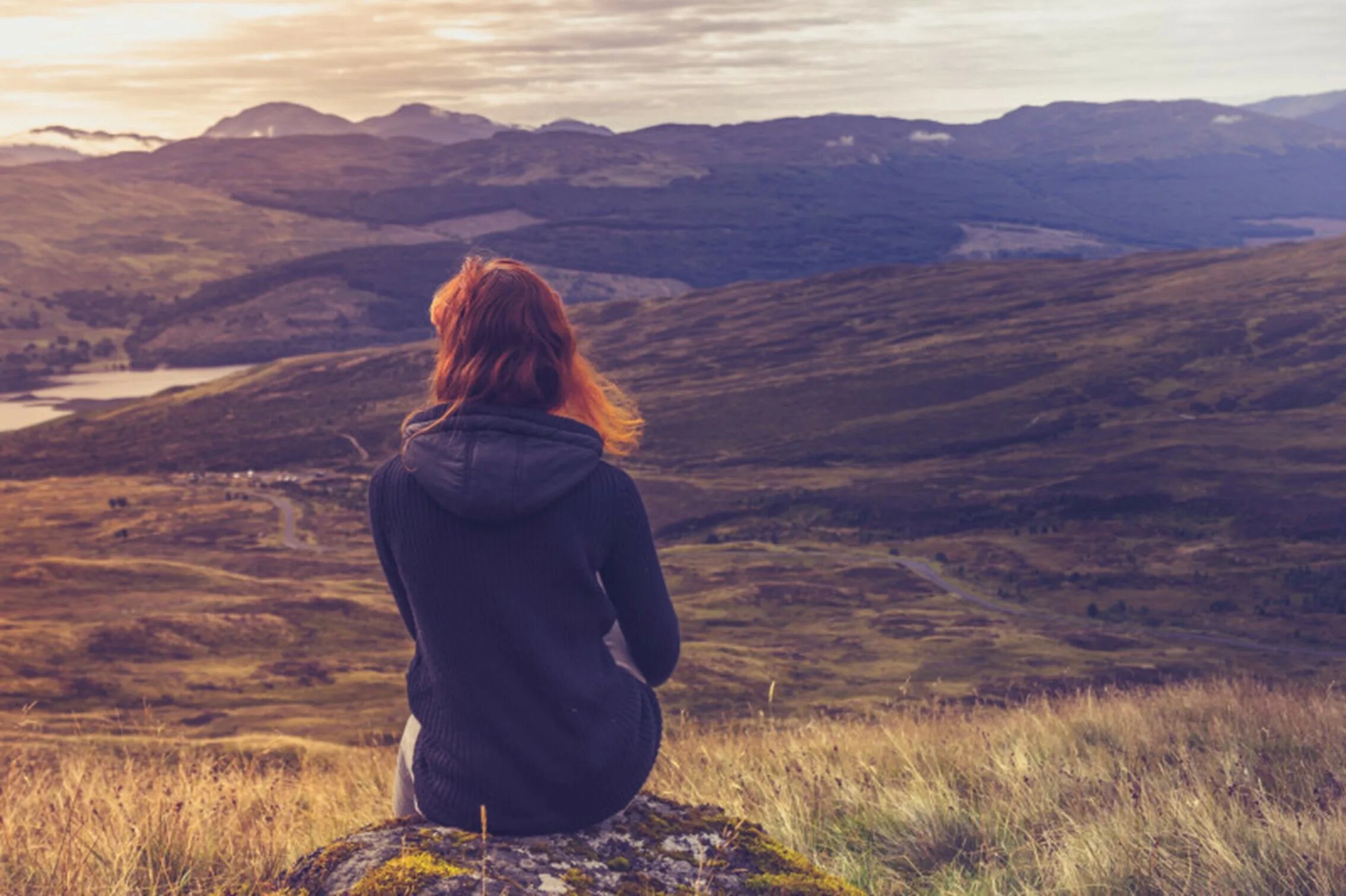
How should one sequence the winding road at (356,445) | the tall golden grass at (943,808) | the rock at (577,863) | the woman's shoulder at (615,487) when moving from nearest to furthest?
the rock at (577,863) → the woman's shoulder at (615,487) → the tall golden grass at (943,808) → the winding road at (356,445)

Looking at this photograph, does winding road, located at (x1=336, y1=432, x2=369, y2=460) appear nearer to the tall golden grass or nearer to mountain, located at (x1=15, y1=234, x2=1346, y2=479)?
mountain, located at (x1=15, y1=234, x2=1346, y2=479)

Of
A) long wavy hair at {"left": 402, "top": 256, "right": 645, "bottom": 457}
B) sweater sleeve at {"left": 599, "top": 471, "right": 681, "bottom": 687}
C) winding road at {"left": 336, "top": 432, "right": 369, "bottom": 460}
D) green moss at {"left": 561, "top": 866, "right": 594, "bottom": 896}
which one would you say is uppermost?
long wavy hair at {"left": 402, "top": 256, "right": 645, "bottom": 457}

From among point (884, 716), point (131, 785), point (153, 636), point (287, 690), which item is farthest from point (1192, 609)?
point (131, 785)

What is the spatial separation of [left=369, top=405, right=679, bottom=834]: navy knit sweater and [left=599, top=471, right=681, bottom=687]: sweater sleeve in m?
0.01

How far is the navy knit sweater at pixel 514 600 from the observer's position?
4422 millimetres

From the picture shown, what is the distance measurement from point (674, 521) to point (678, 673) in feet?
172

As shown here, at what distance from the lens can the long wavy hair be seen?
459cm

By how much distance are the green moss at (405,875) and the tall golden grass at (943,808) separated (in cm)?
131

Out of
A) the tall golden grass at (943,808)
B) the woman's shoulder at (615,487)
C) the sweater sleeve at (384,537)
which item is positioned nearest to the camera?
the woman's shoulder at (615,487)

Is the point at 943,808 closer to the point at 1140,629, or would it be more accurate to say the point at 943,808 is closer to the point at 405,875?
the point at 405,875


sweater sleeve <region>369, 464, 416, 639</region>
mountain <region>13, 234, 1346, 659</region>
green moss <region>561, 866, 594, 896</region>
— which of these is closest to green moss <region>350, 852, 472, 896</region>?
green moss <region>561, 866, 594, 896</region>

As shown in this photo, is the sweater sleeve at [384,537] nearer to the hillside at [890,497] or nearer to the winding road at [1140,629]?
the hillside at [890,497]

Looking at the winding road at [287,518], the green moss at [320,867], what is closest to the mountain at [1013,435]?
the winding road at [287,518]

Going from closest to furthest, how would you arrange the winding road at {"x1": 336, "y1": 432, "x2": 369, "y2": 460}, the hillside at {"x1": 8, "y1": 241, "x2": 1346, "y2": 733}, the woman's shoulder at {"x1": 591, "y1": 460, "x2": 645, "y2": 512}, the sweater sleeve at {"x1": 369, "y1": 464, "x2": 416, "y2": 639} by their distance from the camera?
the woman's shoulder at {"x1": 591, "y1": 460, "x2": 645, "y2": 512} < the sweater sleeve at {"x1": 369, "y1": 464, "x2": 416, "y2": 639} < the hillside at {"x1": 8, "y1": 241, "x2": 1346, "y2": 733} < the winding road at {"x1": 336, "y1": 432, "x2": 369, "y2": 460}
